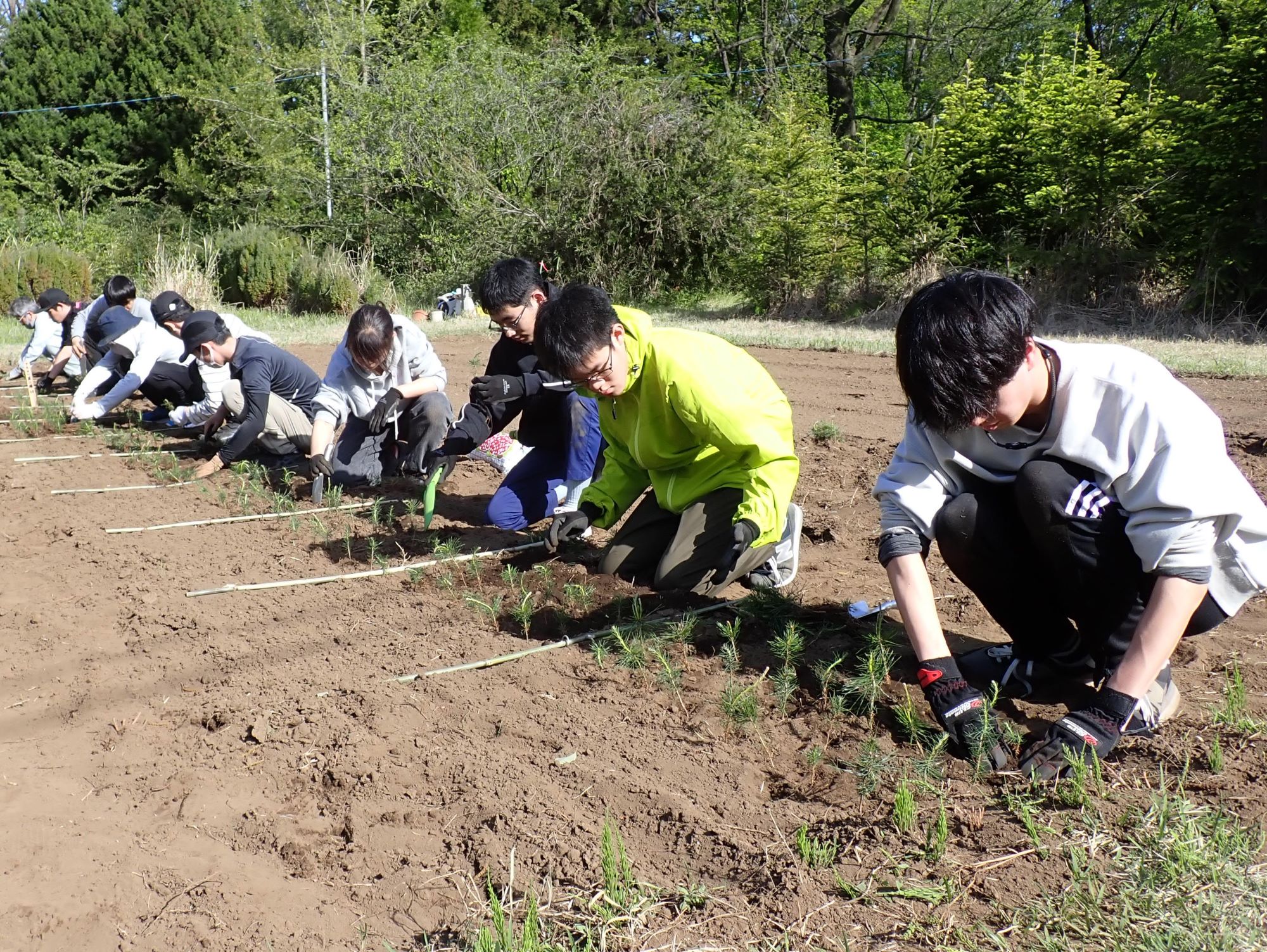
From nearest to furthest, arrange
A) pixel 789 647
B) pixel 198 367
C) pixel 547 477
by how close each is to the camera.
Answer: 1. pixel 789 647
2. pixel 547 477
3. pixel 198 367

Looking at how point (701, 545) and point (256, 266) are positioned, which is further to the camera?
point (256, 266)

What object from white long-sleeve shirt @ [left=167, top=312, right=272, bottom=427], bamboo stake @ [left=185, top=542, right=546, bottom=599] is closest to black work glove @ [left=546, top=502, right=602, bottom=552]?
bamboo stake @ [left=185, top=542, right=546, bottom=599]

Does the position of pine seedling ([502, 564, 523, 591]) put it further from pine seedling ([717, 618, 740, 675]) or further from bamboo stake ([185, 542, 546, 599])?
pine seedling ([717, 618, 740, 675])

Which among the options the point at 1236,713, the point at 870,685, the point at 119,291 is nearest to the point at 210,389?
the point at 119,291

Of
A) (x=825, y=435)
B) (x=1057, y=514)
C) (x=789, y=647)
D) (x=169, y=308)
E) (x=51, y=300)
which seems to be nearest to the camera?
(x=1057, y=514)

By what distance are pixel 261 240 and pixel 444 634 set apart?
17.3 m

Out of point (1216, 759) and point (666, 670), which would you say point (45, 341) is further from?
point (1216, 759)

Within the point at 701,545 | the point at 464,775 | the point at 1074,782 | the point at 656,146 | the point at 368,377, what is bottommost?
the point at 464,775

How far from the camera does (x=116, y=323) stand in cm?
812

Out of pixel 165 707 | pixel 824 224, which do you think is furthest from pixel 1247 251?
pixel 165 707

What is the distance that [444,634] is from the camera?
3.76m

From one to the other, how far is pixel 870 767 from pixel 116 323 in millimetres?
7513

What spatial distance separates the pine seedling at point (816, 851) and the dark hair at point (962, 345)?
0.98 m

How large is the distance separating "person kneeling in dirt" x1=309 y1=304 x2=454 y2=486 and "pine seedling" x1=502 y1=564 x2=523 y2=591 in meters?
1.88
